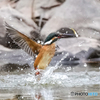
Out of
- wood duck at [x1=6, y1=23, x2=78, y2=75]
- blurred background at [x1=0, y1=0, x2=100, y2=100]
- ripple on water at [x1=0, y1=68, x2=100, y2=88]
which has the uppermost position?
wood duck at [x1=6, y1=23, x2=78, y2=75]

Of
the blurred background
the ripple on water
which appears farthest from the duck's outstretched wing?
the blurred background

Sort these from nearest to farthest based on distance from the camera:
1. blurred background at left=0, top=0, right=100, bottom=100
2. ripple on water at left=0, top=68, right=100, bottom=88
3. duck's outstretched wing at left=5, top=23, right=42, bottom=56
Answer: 1. ripple on water at left=0, top=68, right=100, bottom=88
2. duck's outstretched wing at left=5, top=23, right=42, bottom=56
3. blurred background at left=0, top=0, right=100, bottom=100

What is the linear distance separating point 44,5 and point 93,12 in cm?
100

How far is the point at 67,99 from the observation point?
1.36m

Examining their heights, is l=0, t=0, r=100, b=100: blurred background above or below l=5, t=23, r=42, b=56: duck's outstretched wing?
below

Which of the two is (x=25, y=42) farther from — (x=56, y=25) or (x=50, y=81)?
(x=56, y=25)

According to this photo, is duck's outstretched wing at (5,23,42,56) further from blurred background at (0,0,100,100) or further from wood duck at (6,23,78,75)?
blurred background at (0,0,100,100)

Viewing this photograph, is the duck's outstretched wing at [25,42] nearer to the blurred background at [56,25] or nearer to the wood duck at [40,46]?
the wood duck at [40,46]

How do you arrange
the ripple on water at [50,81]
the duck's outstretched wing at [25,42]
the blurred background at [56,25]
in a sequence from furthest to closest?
the blurred background at [56,25] < the duck's outstretched wing at [25,42] < the ripple on water at [50,81]

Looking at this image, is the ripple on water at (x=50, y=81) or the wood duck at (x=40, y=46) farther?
the wood duck at (x=40, y=46)

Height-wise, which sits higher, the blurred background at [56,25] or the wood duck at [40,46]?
Answer: the wood duck at [40,46]

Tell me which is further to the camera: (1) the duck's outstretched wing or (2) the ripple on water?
(1) the duck's outstretched wing

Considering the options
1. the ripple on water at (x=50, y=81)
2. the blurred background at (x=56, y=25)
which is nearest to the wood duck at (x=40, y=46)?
the ripple on water at (x=50, y=81)

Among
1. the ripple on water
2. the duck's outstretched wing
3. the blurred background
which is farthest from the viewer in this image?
the blurred background
